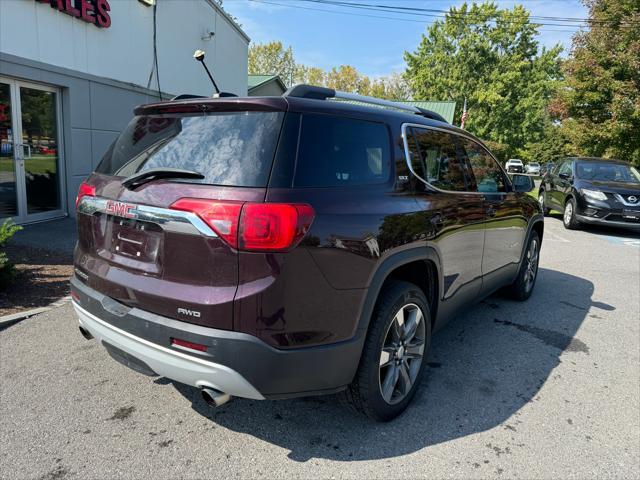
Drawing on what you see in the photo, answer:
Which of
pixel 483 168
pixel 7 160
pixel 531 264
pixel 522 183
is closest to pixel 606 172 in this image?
pixel 531 264

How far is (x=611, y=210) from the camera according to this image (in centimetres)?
1048

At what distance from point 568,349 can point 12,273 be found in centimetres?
537

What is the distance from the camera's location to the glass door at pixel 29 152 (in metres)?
7.68

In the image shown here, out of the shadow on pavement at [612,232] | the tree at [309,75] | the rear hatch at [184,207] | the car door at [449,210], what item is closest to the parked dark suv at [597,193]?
the shadow on pavement at [612,232]

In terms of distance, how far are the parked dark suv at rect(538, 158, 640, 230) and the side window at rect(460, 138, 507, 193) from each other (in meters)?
7.47

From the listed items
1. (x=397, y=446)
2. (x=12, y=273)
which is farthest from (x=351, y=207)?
(x=12, y=273)

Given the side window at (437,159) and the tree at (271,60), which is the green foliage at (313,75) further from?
the side window at (437,159)

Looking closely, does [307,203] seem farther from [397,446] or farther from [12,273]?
[12,273]

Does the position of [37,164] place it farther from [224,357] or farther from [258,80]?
[258,80]

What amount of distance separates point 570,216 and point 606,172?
58.5 inches

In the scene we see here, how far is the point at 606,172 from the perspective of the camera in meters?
11.7

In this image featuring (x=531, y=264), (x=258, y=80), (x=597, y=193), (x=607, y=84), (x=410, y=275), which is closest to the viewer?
(x=410, y=275)

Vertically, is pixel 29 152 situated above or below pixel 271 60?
below

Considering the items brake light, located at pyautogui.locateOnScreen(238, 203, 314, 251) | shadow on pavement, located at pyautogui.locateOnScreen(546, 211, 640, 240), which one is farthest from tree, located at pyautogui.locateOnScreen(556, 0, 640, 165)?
brake light, located at pyautogui.locateOnScreen(238, 203, 314, 251)
